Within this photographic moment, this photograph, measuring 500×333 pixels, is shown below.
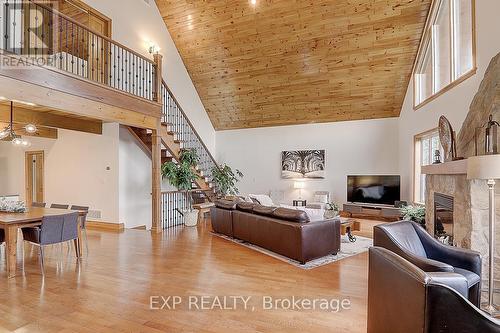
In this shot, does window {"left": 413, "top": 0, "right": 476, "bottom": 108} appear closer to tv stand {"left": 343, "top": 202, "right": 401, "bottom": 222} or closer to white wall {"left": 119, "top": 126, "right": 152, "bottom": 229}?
tv stand {"left": 343, "top": 202, "right": 401, "bottom": 222}

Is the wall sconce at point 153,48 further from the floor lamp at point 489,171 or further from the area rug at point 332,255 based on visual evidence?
the floor lamp at point 489,171

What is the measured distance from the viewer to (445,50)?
5555mm

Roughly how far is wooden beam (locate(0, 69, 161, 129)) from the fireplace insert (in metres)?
5.49

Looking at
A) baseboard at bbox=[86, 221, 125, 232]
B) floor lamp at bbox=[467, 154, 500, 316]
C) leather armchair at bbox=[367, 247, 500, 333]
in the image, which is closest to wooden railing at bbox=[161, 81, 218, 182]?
baseboard at bbox=[86, 221, 125, 232]

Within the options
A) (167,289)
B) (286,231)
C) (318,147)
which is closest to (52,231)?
(167,289)

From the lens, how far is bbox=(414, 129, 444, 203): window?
6.42m

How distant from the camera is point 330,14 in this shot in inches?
248

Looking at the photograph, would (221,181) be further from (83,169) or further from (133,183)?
(83,169)

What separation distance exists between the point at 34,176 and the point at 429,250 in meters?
9.85

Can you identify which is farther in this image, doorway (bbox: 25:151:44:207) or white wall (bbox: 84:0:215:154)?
doorway (bbox: 25:151:44:207)

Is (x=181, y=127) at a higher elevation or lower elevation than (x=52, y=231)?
higher

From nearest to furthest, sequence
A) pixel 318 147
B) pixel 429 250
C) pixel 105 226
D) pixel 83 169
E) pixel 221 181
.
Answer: pixel 429 250, pixel 105 226, pixel 83 169, pixel 221 181, pixel 318 147

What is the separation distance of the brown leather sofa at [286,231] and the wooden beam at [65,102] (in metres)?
2.79

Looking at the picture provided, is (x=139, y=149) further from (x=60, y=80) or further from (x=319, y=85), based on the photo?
(x=319, y=85)
